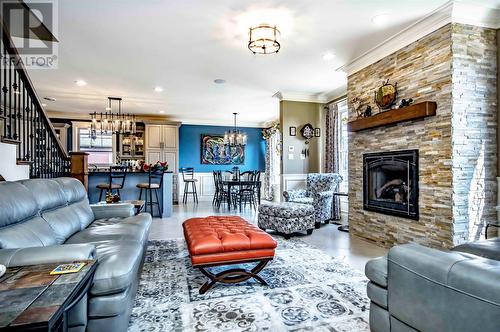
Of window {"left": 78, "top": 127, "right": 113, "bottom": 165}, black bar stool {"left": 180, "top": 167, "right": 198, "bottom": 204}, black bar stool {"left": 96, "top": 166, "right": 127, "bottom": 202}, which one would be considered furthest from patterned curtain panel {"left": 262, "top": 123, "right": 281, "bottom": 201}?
window {"left": 78, "top": 127, "right": 113, "bottom": 165}

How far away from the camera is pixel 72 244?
1.79 m

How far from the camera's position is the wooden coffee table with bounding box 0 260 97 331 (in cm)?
86

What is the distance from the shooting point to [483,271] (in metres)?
1.11

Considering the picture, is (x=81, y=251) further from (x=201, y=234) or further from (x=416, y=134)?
(x=416, y=134)

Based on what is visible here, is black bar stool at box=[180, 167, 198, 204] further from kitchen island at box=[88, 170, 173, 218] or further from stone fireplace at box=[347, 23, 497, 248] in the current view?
stone fireplace at box=[347, 23, 497, 248]

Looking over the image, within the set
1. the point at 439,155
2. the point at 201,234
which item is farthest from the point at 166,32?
the point at 439,155

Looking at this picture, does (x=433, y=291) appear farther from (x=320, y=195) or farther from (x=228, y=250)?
(x=320, y=195)

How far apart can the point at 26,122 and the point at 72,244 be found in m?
2.61

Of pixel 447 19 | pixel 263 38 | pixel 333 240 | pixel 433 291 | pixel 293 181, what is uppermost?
pixel 447 19

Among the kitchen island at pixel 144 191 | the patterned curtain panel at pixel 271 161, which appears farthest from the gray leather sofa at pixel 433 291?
the patterned curtain panel at pixel 271 161

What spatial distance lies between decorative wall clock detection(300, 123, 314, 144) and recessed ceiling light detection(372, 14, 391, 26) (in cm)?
320

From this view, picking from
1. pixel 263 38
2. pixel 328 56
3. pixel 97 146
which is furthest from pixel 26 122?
pixel 97 146

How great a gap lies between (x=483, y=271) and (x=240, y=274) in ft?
5.95

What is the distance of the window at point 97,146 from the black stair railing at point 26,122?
4.56 m
